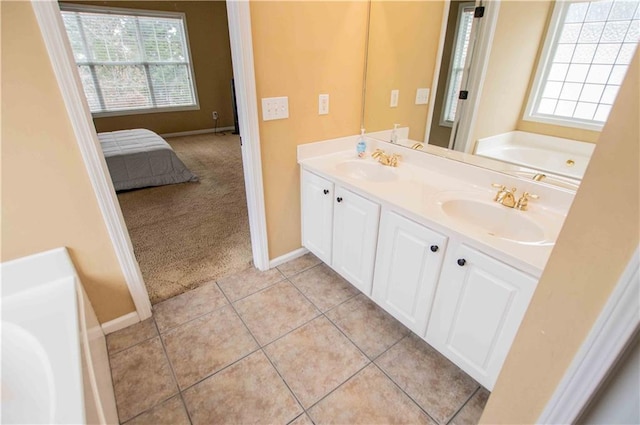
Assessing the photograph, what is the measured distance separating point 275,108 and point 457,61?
41.9 inches

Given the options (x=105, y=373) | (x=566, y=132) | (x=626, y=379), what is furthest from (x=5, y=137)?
(x=566, y=132)

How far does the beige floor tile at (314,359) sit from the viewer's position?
145cm

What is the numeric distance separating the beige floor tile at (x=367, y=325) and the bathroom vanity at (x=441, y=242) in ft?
0.46

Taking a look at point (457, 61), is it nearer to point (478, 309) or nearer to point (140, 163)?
point (478, 309)

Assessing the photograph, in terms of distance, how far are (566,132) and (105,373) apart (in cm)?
230

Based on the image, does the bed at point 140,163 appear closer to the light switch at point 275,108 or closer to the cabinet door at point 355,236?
the light switch at point 275,108

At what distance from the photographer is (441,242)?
1.30 m

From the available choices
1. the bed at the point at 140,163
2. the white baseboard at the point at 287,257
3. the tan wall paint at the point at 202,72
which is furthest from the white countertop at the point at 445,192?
the tan wall paint at the point at 202,72

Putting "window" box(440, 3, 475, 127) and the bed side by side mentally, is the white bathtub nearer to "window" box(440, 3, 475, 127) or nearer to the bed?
"window" box(440, 3, 475, 127)

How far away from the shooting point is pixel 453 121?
1756 millimetres

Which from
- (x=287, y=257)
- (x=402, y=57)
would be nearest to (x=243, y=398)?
(x=287, y=257)

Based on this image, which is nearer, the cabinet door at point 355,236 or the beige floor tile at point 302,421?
the beige floor tile at point 302,421

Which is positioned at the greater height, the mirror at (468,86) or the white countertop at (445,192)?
the mirror at (468,86)

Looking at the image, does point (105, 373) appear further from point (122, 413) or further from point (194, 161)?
point (194, 161)
